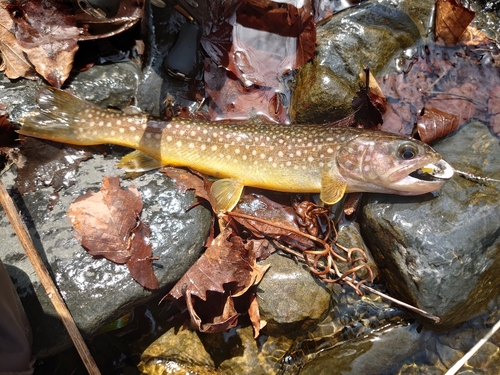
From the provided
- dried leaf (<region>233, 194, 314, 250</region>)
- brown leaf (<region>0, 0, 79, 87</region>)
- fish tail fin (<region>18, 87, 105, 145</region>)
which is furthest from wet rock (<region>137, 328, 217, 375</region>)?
brown leaf (<region>0, 0, 79, 87</region>)

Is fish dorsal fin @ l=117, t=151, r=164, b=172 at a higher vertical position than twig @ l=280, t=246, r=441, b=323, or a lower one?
higher

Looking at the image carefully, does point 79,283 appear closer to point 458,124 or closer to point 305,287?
point 305,287

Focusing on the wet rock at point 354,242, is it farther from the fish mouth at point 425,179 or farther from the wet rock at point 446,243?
the fish mouth at point 425,179

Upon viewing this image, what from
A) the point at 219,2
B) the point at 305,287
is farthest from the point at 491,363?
the point at 219,2

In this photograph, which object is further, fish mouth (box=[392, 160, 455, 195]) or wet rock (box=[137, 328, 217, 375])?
wet rock (box=[137, 328, 217, 375])

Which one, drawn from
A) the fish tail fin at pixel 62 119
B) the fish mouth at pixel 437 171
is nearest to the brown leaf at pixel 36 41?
the fish tail fin at pixel 62 119

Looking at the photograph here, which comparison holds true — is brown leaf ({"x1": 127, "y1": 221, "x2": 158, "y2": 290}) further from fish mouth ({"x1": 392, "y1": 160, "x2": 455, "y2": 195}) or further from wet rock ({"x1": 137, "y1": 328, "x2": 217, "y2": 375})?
fish mouth ({"x1": 392, "y1": 160, "x2": 455, "y2": 195})

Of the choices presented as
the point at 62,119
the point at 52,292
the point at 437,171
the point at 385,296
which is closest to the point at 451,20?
the point at 437,171

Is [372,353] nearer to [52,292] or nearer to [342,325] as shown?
[342,325]
